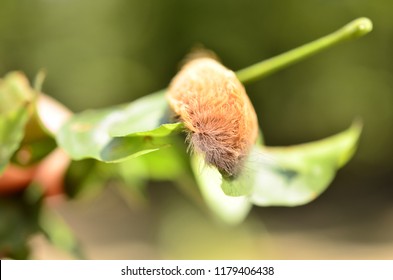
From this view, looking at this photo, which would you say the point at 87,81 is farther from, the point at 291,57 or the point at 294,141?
the point at 291,57

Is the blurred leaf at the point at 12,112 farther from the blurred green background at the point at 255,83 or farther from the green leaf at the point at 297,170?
the blurred green background at the point at 255,83

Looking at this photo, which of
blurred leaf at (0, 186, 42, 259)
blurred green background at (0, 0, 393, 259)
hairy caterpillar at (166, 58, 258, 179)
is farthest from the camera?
blurred green background at (0, 0, 393, 259)

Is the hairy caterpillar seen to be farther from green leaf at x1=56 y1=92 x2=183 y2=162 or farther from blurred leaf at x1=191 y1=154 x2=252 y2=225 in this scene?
blurred leaf at x1=191 y1=154 x2=252 y2=225

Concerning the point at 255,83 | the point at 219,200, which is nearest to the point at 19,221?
the point at 219,200

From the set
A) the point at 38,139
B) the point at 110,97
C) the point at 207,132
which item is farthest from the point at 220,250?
the point at 207,132

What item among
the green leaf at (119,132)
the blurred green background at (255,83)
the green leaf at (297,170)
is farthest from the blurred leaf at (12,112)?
the blurred green background at (255,83)

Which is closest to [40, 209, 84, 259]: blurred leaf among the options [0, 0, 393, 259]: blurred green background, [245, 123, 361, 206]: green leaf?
[245, 123, 361, 206]: green leaf
